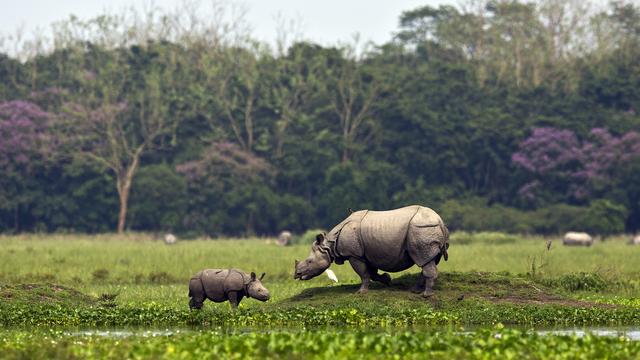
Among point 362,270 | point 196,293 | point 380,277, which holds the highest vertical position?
point 362,270

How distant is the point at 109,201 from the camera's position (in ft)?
228

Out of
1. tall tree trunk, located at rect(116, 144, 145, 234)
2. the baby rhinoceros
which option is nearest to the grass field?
the baby rhinoceros

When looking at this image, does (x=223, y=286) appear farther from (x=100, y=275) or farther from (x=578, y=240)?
(x=578, y=240)

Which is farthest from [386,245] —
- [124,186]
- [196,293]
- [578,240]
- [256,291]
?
[124,186]

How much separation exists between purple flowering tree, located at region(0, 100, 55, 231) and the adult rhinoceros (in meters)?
46.7

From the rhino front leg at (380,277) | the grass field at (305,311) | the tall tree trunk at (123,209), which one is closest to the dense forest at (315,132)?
the tall tree trunk at (123,209)

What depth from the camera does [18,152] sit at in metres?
70.0

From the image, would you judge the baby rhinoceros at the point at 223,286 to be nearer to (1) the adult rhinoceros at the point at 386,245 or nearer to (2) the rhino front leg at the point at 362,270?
(1) the adult rhinoceros at the point at 386,245

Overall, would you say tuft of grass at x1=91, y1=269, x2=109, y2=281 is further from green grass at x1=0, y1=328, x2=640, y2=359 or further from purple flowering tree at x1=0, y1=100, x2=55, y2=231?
purple flowering tree at x1=0, y1=100, x2=55, y2=231

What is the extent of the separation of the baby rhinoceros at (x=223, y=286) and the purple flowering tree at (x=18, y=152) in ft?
155

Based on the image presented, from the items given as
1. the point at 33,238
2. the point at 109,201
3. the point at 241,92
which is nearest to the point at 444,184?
the point at 241,92

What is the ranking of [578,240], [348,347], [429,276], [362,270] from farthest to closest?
[578,240], [362,270], [429,276], [348,347]

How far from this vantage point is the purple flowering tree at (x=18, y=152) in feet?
228

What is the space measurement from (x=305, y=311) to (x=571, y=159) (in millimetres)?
47900
